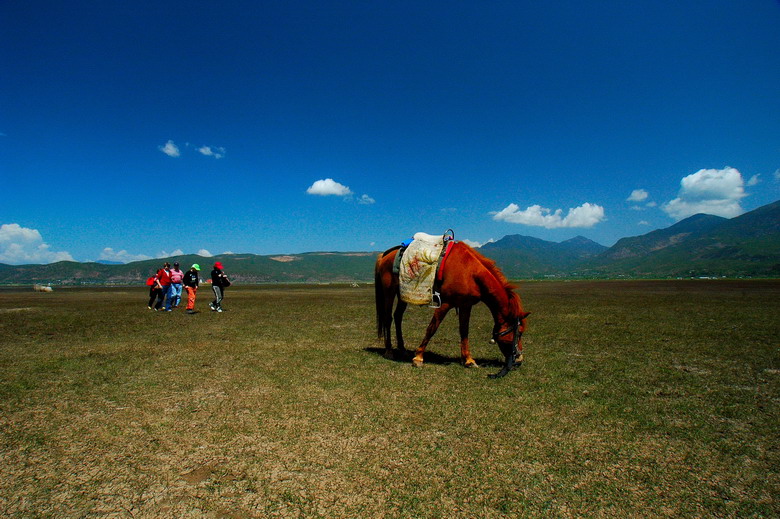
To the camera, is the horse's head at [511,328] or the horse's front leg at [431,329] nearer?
the horse's head at [511,328]

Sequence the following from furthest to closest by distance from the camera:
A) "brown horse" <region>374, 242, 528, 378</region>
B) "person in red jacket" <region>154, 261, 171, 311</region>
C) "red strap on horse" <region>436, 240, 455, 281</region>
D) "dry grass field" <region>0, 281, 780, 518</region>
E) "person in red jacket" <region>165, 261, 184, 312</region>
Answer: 1. "person in red jacket" <region>165, 261, 184, 312</region>
2. "person in red jacket" <region>154, 261, 171, 311</region>
3. "red strap on horse" <region>436, 240, 455, 281</region>
4. "brown horse" <region>374, 242, 528, 378</region>
5. "dry grass field" <region>0, 281, 780, 518</region>

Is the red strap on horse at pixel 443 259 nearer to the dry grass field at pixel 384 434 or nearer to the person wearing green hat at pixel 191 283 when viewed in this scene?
the dry grass field at pixel 384 434

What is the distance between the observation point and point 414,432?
15.6 feet

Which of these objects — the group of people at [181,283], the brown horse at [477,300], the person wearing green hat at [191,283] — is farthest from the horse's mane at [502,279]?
the person wearing green hat at [191,283]

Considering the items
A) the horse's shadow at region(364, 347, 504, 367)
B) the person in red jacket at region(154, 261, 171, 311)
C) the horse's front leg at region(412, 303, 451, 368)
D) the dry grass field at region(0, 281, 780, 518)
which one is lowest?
the horse's shadow at region(364, 347, 504, 367)

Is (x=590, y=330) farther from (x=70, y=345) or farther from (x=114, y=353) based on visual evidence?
(x=70, y=345)

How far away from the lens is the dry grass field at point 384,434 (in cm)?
332

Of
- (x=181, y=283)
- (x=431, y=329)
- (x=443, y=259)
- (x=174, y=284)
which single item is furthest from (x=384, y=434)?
(x=174, y=284)

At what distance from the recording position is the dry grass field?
3320 millimetres

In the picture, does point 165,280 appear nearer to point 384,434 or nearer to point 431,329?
point 431,329

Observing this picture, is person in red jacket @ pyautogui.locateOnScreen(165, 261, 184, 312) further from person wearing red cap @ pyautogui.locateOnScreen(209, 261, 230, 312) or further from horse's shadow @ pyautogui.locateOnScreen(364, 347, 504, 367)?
horse's shadow @ pyautogui.locateOnScreen(364, 347, 504, 367)

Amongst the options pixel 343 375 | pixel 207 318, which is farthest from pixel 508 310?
pixel 207 318

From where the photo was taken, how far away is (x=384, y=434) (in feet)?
15.3

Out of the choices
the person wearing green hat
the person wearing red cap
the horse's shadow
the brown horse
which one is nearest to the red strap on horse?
the brown horse
